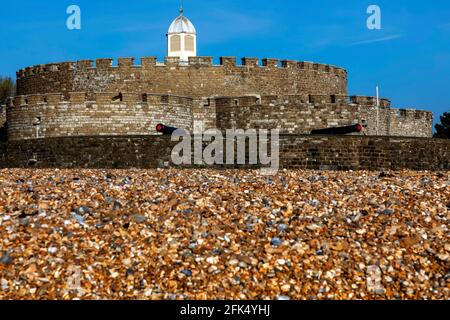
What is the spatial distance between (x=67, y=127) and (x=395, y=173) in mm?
13549

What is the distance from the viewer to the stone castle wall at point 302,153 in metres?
18.3

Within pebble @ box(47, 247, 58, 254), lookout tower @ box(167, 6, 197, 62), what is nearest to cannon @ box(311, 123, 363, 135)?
lookout tower @ box(167, 6, 197, 62)

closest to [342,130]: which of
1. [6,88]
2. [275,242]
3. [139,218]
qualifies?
[139,218]

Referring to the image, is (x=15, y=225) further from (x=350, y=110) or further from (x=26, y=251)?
(x=350, y=110)

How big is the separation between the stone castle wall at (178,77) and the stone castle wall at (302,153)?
468 inches

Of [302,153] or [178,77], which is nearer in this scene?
[302,153]

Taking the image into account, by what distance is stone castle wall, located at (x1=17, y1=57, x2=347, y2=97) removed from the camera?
30.6 m

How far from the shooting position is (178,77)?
101 feet

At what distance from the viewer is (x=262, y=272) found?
31.7 feet
